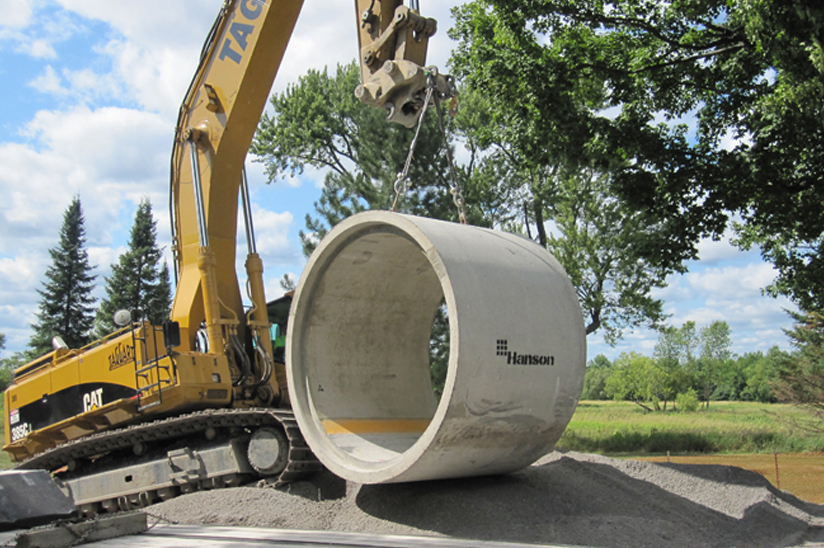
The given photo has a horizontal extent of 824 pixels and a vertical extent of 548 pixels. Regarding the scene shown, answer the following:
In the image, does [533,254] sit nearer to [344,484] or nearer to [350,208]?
[344,484]

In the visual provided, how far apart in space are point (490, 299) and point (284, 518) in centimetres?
300

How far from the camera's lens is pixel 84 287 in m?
39.3

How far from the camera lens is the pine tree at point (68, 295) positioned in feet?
124

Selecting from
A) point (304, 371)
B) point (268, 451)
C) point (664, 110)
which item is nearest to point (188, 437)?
point (268, 451)

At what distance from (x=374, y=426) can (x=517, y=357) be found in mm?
2762

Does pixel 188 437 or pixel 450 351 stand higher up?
pixel 450 351

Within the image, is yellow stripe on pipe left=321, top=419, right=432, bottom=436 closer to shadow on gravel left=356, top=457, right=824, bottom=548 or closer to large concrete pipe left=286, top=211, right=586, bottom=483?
large concrete pipe left=286, top=211, right=586, bottom=483

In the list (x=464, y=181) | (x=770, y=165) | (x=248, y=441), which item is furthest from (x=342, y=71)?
(x=248, y=441)

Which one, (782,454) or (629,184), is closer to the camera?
(629,184)

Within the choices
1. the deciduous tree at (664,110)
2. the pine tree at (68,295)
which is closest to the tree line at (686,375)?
the deciduous tree at (664,110)

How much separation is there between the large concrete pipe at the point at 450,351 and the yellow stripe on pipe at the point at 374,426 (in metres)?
0.02

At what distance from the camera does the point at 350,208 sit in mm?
21844

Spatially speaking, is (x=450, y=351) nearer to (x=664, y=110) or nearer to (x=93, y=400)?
(x=93, y=400)

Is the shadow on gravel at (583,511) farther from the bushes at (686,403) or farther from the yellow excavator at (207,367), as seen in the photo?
the bushes at (686,403)
